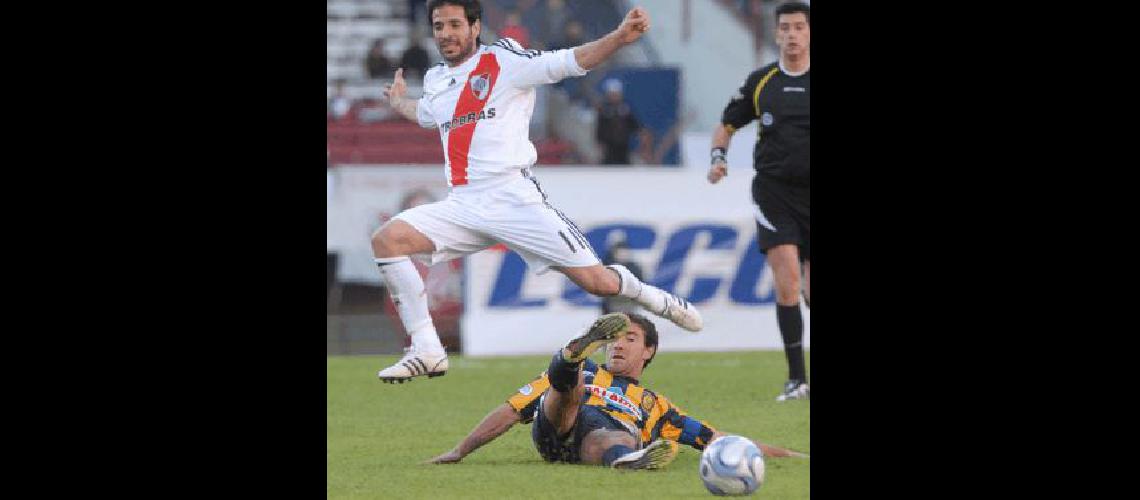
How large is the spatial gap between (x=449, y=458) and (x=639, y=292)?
1441mm

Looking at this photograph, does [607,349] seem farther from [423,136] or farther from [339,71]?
[339,71]

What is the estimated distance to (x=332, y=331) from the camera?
19.1 m

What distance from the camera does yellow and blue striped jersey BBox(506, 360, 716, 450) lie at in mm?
9070

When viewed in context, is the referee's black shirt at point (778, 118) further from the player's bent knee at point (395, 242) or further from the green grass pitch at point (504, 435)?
the player's bent knee at point (395, 242)

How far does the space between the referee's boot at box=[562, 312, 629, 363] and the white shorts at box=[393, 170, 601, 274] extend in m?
0.48

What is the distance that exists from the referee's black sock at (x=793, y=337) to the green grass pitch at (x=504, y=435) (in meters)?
0.31

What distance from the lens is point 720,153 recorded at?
38.8ft

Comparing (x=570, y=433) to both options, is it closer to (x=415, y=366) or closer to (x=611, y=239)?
(x=415, y=366)

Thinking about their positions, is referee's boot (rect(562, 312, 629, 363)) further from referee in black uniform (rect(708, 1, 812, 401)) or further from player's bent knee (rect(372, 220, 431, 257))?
referee in black uniform (rect(708, 1, 812, 401))

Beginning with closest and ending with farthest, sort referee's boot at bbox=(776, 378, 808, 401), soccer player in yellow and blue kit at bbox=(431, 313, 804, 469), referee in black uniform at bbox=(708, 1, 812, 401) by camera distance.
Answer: soccer player in yellow and blue kit at bbox=(431, 313, 804, 469) → referee in black uniform at bbox=(708, 1, 812, 401) → referee's boot at bbox=(776, 378, 808, 401)

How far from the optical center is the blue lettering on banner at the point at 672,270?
17.4m

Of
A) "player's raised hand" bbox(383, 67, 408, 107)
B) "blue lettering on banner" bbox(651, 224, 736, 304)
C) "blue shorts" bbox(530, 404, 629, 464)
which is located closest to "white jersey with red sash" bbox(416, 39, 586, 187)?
"player's raised hand" bbox(383, 67, 408, 107)

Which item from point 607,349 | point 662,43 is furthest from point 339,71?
point 607,349

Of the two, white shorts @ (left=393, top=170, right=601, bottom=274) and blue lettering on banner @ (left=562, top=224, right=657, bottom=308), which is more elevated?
white shorts @ (left=393, top=170, right=601, bottom=274)
